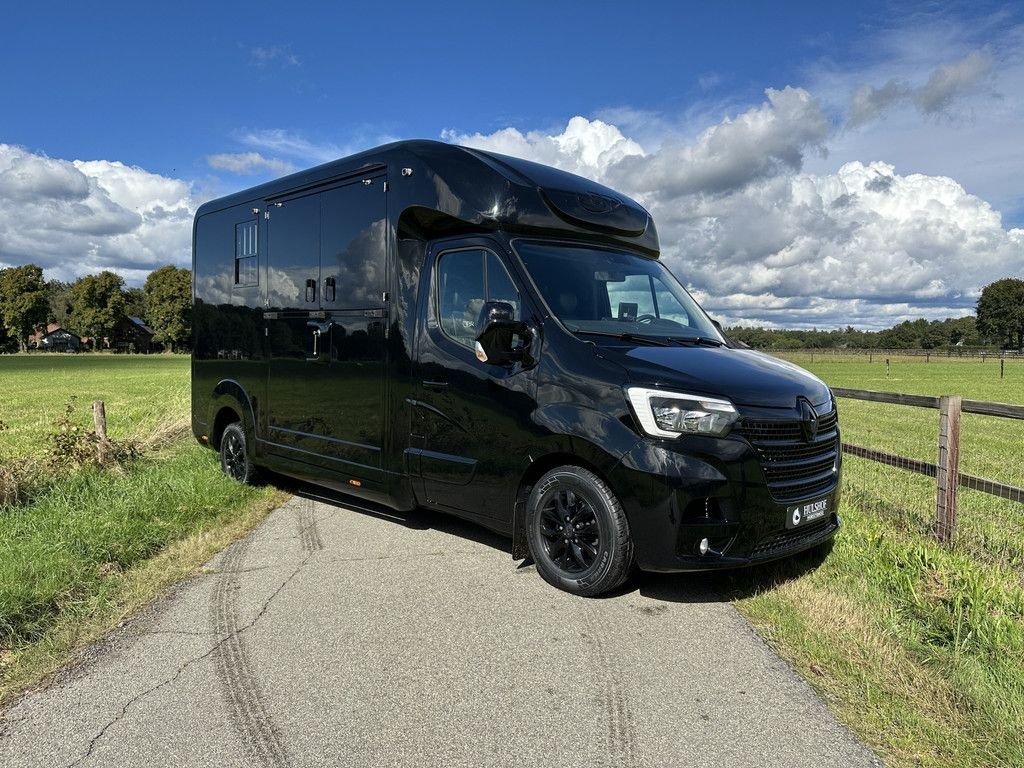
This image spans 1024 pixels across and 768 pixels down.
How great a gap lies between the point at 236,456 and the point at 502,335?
176 inches

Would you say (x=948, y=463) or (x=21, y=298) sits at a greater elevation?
(x=21, y=298)

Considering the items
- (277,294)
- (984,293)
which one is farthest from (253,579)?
(984,293)

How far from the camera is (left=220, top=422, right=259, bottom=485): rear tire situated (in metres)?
7.57

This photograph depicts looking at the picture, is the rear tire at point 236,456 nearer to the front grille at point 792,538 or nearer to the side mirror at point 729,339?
the side mirror at point 729,339

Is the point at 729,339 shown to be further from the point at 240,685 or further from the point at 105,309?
the point at 105,309

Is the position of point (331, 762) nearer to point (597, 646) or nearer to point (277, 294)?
point (597, 646)

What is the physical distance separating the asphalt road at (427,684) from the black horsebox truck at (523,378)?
48cm

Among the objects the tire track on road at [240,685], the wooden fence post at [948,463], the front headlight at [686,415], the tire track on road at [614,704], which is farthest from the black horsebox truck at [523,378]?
the tire track on road at [240,685]

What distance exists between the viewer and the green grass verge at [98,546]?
387 cm

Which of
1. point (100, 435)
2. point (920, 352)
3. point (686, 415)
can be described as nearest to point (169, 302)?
point (920, 352)

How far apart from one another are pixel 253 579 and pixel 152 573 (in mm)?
707

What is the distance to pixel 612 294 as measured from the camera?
16.8 feet

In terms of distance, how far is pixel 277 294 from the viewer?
6.90m

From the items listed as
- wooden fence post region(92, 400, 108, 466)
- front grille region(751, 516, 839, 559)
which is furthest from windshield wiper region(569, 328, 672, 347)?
wooden fence post region(92, 400, 108, 466)
